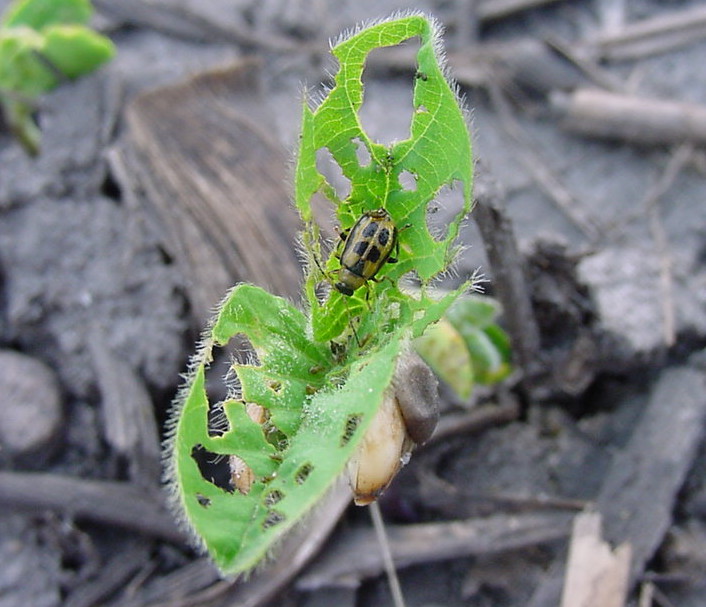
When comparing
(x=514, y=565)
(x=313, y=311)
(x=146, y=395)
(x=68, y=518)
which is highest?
(x=313, y=311)

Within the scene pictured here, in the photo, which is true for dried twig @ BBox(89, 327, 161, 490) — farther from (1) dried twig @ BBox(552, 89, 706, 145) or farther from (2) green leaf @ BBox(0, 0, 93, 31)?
(1) dried twig @ BBox(552, 89, 706, 145)

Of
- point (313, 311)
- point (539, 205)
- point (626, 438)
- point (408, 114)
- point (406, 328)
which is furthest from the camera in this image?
point (408, 114)

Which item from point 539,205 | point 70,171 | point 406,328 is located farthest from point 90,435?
point 539,205

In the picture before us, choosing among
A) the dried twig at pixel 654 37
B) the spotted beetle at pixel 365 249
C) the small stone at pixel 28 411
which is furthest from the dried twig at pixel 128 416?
the dried twig at pixel 654 37

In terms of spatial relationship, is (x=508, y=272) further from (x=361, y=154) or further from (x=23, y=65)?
(x=23, y=65)

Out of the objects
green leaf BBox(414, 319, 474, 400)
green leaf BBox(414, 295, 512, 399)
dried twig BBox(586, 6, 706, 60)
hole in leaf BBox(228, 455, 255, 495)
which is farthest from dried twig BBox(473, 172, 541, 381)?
dried twig BBox(586, 6, 706, 60)

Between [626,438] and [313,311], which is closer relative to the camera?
[313,311]

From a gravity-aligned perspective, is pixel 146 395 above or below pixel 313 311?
below

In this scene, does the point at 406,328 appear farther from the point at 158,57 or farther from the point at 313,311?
the point at 158,57
